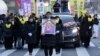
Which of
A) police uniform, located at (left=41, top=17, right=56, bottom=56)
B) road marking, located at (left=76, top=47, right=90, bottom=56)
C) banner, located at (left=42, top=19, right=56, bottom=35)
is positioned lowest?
road marking, located at (left=76, top=47, right=90, bottom=56)

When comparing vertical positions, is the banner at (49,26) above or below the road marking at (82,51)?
above

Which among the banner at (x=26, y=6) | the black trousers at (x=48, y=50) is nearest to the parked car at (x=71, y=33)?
the black trousers at (x=48, y=50)

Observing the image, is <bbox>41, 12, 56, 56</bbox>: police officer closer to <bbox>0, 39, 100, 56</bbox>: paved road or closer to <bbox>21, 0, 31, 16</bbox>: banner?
<bbox>0, 39, 100, 56</bbox>: paved road

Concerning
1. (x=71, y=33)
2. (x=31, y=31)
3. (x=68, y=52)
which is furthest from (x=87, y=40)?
(x=31, y=31)

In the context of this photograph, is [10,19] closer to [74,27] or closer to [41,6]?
[74,27]

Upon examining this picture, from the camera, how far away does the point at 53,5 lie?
3512 centimetres

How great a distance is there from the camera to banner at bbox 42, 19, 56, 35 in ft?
52.7

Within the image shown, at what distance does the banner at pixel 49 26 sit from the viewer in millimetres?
16078

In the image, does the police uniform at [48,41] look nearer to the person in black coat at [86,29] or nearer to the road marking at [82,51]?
the road marking at [82,51]

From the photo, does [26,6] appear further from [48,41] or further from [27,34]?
[48,41]

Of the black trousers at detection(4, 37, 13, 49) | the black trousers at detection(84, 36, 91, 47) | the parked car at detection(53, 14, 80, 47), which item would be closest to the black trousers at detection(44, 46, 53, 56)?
the parked car at detection(53, 14, 80, 47)

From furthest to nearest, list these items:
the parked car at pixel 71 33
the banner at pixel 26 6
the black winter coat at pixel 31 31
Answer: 1. the banner at pixel 26 6
2. the parked car at pixel 71 33
3. the black winter coat at pixel 31 31

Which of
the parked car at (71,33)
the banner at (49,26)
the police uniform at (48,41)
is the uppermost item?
the banner at (49,26)

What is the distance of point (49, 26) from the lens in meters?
16.3
